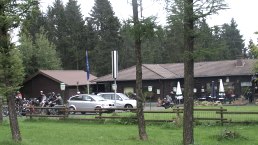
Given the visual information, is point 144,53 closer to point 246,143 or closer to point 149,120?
point 149,120

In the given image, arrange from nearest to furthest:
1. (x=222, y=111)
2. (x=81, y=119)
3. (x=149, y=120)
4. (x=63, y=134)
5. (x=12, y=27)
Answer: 1. (x=12, y=27)
2. (x=63, y=134)
3. (x=222, y=111)
4. (x=149, y=120)
5. (x=81, y=119)

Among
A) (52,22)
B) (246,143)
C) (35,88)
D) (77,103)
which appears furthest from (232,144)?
(52,22)

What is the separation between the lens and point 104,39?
76875 mm

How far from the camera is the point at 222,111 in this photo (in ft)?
68.9

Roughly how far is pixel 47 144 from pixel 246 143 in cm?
694

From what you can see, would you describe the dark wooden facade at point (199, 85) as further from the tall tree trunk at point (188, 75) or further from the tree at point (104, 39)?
the tall tree trunk at point (188, 75)

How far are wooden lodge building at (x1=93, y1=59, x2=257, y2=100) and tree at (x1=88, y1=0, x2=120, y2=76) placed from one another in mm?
20905

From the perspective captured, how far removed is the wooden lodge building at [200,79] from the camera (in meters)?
49.1

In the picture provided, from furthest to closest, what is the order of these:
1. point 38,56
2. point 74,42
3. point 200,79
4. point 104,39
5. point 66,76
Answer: point 74,42, point 104,39, point 38,56, point 200,79, point 66,76

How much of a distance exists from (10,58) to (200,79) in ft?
127

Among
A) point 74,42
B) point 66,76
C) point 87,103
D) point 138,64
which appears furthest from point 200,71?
point 138,64

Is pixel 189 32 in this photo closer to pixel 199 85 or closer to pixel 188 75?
pixel 188 75

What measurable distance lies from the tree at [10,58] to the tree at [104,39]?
195 feet

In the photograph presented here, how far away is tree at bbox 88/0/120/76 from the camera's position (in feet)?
248
